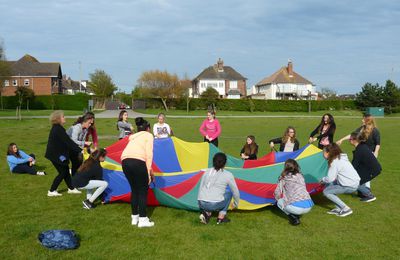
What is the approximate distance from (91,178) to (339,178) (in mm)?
4255

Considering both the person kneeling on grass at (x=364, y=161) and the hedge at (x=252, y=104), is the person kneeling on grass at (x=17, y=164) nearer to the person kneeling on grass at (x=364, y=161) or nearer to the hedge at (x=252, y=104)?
the person kneeling on grass at (x=364, y=161)

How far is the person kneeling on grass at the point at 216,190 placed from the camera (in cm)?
575

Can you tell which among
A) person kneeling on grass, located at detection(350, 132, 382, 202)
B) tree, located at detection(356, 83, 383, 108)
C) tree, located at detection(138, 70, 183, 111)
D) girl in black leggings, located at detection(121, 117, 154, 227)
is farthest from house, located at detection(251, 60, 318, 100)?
girl in black leggings, located at detection(121, 117, 154, 227)

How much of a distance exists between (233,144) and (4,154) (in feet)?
28.8

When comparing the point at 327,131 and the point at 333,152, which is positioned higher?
the point at 327,131

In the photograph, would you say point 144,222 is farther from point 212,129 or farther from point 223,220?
point 212,129

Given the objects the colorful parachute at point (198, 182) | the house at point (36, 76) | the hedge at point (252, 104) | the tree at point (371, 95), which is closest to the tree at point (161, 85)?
the hedge at point (252, 104)

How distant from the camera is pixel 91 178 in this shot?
6680 millimetres

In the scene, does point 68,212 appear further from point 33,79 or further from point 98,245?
point 33,79

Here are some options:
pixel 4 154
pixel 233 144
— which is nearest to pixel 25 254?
pixel 4 154

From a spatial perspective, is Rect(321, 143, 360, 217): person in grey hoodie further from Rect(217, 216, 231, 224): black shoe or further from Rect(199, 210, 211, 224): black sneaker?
Rect(199, 210, 211, 224): black sneaker

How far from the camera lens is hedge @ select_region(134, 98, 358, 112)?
50.6 m

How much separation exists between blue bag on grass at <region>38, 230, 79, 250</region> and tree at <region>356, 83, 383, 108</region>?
54.4 m

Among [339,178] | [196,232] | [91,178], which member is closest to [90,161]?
[91,178]
